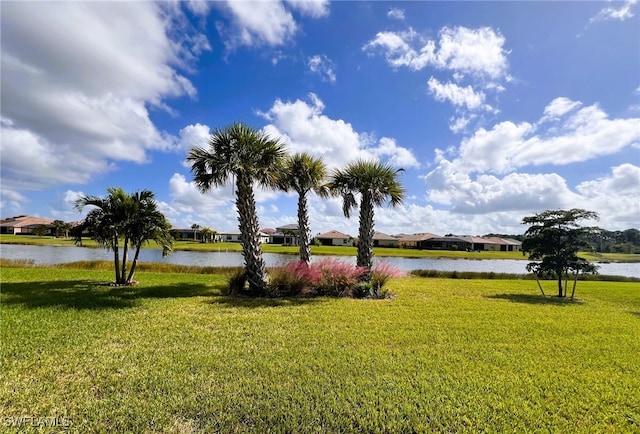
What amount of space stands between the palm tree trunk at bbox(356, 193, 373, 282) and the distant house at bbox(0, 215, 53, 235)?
331 ft

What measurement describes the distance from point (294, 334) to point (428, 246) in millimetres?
83563

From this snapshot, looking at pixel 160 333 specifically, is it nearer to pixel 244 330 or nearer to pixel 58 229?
pixel 244 330

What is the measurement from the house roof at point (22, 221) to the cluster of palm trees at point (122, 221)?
335 ft

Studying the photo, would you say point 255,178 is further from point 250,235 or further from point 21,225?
point 21,225

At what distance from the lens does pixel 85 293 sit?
10.5 metres

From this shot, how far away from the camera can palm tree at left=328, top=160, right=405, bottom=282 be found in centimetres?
1369

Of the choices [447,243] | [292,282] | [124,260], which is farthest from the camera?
[447,243]

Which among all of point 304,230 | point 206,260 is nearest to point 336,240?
point 206,260

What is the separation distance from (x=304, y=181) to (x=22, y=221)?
120190 millimetres

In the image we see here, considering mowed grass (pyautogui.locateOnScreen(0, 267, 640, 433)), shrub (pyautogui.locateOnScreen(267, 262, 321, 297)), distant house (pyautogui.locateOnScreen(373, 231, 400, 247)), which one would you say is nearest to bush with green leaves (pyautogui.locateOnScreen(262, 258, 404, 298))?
shrub (pyautogui.locateOnScreen(267, 262, 321, 297))

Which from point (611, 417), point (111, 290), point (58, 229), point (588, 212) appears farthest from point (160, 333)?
point (58, 229)

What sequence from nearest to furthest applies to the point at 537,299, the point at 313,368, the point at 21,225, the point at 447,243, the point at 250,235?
the point at 313,368
the point at 250,235
the point at 537,299
the point at 447,243
the point at 21,225

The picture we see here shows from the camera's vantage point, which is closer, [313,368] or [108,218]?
[313,368]

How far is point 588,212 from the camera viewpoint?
12648 mm
